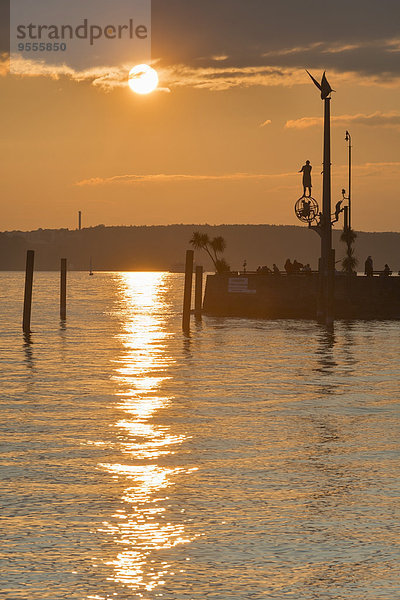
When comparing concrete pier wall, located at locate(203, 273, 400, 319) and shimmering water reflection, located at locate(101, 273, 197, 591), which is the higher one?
concrete pier wall, located at locate(203, 273, 400, 319)

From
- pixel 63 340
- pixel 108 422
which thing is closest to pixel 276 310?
pixel 63 340

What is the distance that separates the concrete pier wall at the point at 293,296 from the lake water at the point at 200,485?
3191 cm

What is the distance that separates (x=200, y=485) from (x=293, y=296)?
169 ft

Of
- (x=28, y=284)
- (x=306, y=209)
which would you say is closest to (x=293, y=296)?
(x=306, y=209)

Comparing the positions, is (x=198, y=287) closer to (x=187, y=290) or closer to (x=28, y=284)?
(x=187, y=290)

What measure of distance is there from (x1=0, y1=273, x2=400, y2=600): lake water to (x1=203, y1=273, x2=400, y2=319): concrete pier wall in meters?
31.9

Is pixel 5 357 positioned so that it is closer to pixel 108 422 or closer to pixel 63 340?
pixel 63 340

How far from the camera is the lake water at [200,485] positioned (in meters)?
9.59

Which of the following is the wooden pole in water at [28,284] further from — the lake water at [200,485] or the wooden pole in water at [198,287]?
the lake water at [200,485]

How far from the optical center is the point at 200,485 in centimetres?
1375

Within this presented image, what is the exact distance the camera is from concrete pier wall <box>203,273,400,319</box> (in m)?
62.9

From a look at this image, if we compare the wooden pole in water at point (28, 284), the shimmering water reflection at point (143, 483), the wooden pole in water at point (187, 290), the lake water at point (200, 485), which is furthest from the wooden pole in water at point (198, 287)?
the shimmering water reflection at point (143, 483)

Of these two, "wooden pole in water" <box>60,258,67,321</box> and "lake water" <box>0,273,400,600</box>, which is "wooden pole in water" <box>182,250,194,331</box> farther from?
"lake water" <box>0,273,400,600</box>

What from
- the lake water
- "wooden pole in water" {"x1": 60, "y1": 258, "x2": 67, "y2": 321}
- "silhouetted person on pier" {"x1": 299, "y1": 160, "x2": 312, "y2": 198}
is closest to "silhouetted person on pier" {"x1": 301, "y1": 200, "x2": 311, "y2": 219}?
"silhouetted person on pier" {"x1": 299, "y1": 160, "x2": 312, "y2": 198}
